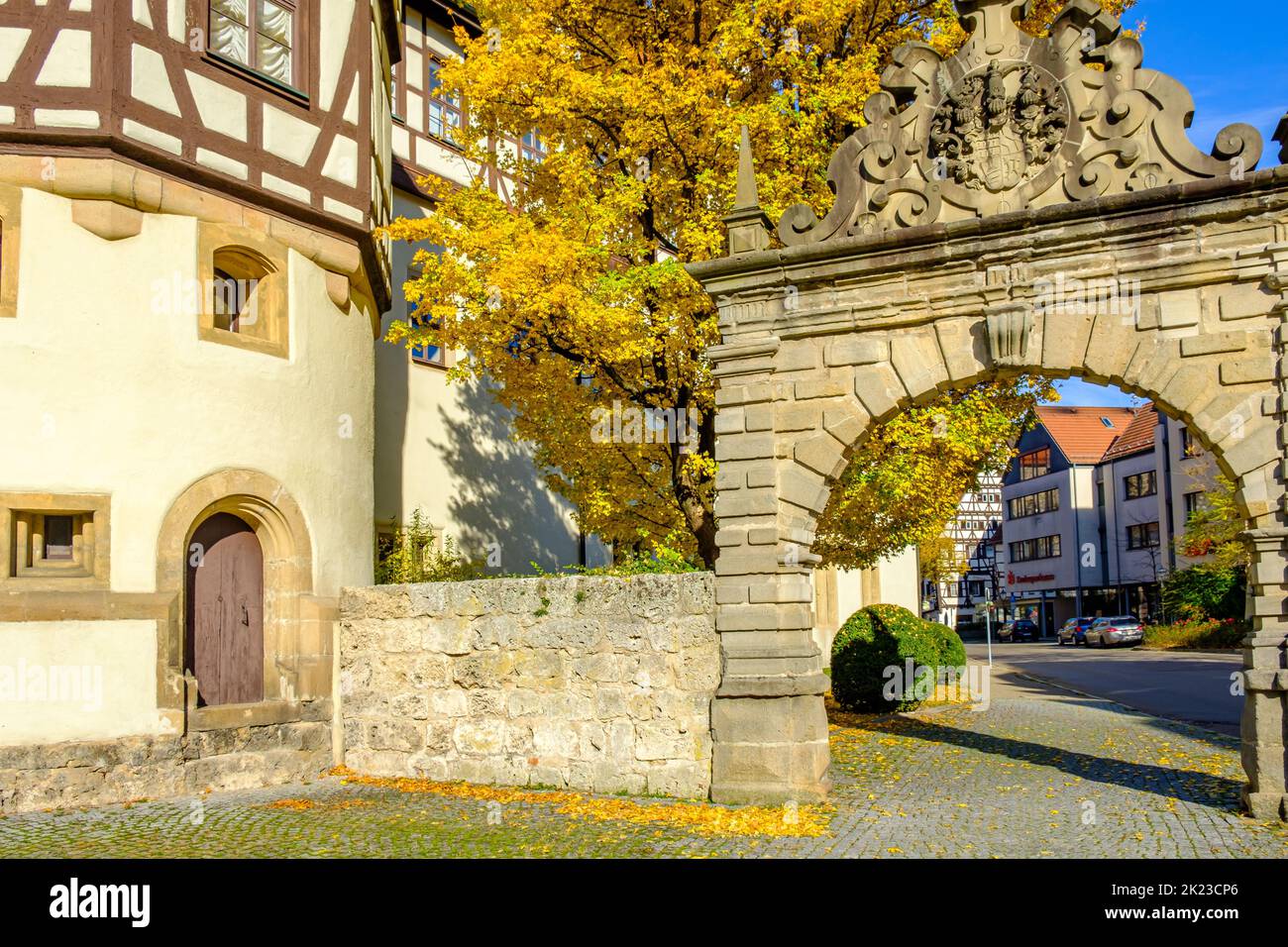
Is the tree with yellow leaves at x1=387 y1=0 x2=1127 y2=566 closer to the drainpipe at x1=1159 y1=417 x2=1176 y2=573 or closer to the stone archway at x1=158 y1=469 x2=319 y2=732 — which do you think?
the stone archway at x1=158 y1=469 x2=319 y2=732

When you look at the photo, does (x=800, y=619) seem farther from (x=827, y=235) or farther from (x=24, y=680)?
(x=24, y=680)

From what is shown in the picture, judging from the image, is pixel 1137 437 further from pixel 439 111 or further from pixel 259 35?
pixel 259 35

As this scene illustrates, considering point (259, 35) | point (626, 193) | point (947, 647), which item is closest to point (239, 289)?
point (259, 35)

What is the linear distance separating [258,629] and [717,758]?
5080 mm

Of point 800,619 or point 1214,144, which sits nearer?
point 1214,144

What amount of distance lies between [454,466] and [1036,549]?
51910 millimetres

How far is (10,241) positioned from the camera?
995cm

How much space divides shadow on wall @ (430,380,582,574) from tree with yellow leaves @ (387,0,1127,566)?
5051 mm

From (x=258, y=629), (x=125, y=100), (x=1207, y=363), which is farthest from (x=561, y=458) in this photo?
(x=1207, y=363)

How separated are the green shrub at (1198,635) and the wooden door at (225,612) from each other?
27.5 meters

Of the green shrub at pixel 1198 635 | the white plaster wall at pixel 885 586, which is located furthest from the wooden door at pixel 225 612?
the green shrub at pixel 1198 635

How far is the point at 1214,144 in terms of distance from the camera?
8398 millimetres

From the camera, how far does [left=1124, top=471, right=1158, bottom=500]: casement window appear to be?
166 ft
